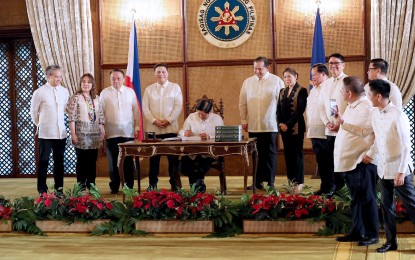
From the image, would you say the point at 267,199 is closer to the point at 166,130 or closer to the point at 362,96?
the point at 362,96

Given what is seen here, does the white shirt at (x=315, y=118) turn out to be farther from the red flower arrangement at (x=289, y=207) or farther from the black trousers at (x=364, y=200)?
the black trousers at (x=364, y=200)

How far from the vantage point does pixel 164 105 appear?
7.96 metres

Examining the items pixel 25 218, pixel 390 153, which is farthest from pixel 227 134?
pixel 390 153

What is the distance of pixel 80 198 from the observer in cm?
635

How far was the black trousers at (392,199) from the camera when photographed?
16.4 feet

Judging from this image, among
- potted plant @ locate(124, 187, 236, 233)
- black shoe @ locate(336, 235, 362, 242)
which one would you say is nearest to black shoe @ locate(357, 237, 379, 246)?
black shoe @ locate(336, 235, 362, 242)

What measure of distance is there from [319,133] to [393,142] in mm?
2399

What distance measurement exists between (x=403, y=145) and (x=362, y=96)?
639 millimetres

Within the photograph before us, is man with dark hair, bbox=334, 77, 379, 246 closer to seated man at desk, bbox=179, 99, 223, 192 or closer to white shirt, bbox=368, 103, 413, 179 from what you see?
white shirt, bbox=368, 103, 413, 179

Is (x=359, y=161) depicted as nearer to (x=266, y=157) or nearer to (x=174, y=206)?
(x=174, y=206)

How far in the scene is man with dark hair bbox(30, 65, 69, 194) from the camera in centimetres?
771

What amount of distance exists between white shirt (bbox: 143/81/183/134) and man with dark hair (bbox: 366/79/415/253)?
10.6 ft

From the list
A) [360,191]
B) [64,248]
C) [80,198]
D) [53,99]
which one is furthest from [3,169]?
[360,191]

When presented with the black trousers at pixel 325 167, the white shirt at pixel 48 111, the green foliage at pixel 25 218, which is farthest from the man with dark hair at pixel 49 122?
the black trousers at pixel 325 167
